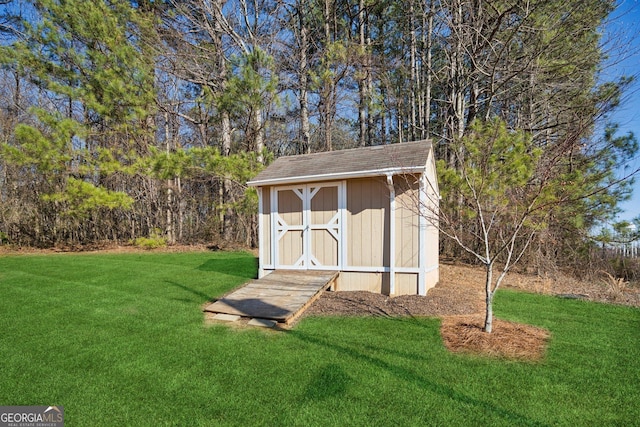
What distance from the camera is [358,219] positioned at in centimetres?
594

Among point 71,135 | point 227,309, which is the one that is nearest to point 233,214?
point 71,135

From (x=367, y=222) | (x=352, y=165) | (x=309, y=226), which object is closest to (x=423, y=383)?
(x=367, y=222)

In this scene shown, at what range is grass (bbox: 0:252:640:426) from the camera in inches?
94.6

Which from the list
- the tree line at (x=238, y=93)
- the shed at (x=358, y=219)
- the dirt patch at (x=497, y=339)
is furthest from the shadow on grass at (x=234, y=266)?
the dirt patch at (x=497, y=339)

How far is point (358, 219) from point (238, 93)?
7369 millimetres

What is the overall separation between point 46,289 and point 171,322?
10.9 feet

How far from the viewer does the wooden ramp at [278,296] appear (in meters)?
4.59

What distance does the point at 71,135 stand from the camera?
34.5 ft

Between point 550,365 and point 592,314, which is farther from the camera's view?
point 592,314

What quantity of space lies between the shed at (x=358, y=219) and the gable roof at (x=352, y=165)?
0.06 ft

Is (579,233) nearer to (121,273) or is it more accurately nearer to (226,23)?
(121,273)

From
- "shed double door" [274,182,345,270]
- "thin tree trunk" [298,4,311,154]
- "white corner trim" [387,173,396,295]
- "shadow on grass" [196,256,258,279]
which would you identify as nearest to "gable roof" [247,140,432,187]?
"shed double door" [274,182,345,270]

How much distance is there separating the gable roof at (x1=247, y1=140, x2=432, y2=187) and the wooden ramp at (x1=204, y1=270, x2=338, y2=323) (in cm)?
180

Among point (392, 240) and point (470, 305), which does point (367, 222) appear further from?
point (470, 305)
